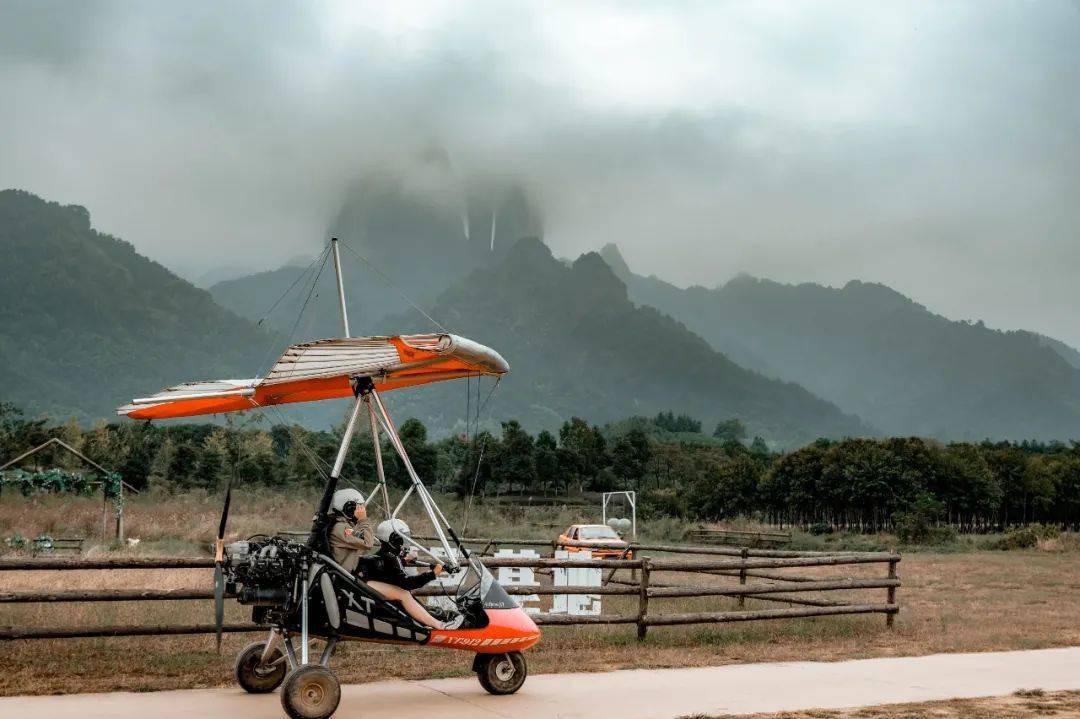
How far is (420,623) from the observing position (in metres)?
8.84

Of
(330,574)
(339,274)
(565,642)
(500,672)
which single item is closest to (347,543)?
(330,574)

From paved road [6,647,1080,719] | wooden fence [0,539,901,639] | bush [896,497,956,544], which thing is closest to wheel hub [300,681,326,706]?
paved road [6,647,1080,719]

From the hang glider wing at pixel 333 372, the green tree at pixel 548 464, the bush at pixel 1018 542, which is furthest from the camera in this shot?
the green tree at pixel 548 464

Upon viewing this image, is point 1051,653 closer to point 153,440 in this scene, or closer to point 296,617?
point 296,617

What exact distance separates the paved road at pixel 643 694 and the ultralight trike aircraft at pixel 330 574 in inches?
16.8

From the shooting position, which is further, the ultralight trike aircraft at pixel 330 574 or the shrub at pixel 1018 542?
the shrub at pixel 1018 542

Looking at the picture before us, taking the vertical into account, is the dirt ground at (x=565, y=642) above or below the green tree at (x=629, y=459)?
below

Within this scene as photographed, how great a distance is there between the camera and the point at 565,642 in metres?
12.2

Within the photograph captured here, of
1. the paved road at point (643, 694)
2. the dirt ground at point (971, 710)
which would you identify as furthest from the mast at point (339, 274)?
the dirt ground at point (971, 710)

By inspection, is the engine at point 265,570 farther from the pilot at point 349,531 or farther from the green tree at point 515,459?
the green tree at point 515,459

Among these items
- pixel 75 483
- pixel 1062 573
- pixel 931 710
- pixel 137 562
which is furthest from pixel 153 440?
pixel 931 710

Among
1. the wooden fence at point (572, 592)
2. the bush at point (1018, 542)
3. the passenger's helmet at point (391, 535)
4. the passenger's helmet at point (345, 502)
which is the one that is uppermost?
the passenger's helmet at point (345, 502)

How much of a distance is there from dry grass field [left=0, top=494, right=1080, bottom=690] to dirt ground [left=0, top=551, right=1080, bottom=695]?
0.06 feet

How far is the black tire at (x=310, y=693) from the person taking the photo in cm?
773
